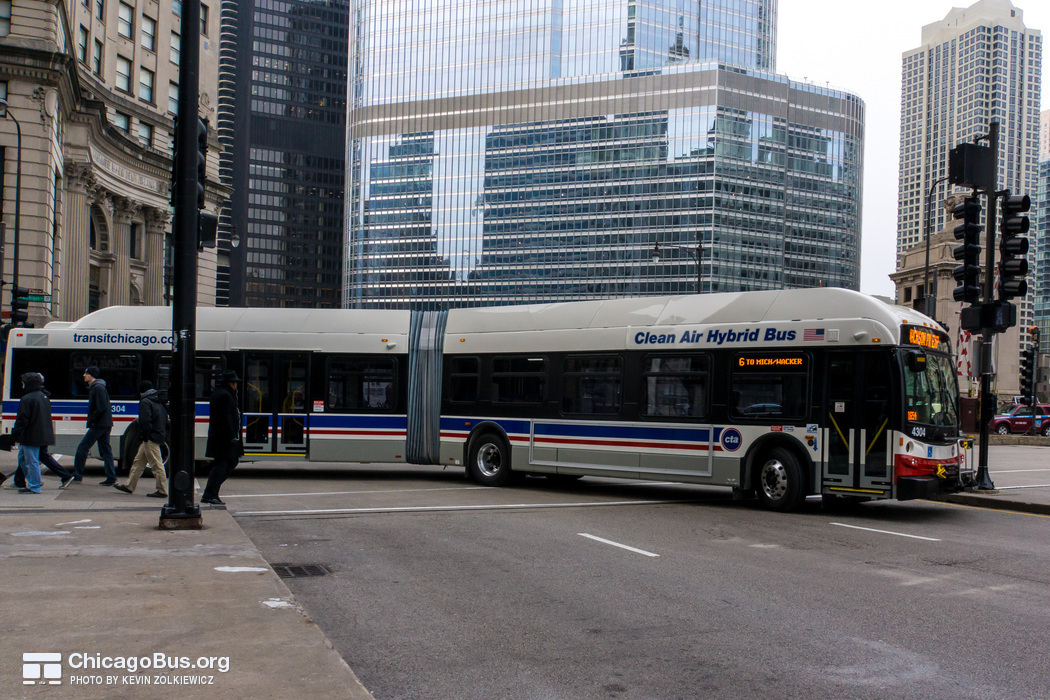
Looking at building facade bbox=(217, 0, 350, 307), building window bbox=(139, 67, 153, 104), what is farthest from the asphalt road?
building facade bbox=(217, 0, 350, 307)

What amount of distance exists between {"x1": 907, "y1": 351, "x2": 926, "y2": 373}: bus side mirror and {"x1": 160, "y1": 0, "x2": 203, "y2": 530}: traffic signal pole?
9671 millimetres

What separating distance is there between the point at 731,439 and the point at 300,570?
26.3 feet

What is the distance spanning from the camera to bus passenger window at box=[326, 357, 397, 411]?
18969 mm

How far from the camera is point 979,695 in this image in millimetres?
5129

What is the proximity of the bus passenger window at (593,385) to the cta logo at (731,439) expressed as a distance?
7.11 ft

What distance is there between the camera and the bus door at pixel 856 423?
1308 centimetres

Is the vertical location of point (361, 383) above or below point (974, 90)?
below

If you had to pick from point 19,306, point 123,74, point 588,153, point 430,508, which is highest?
point 588,153

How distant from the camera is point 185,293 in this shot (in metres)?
10.4

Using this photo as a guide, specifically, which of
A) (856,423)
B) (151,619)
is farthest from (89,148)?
(151,619)

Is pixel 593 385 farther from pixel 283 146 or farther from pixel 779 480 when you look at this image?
pixel 283 146

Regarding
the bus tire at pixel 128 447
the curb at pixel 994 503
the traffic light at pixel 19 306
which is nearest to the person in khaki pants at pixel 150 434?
the bus tire at pixel 128 447

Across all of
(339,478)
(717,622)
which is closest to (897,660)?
(717,622)

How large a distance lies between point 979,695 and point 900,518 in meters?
8.87
